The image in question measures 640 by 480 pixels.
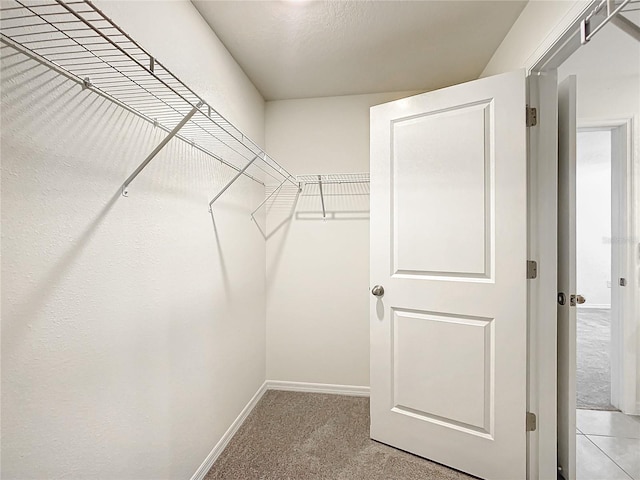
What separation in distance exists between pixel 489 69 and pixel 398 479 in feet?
8.21

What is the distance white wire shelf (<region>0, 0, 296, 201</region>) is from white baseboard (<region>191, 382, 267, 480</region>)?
1.43 meters

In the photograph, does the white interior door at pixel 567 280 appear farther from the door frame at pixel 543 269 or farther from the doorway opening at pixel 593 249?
the doorway opening at pixel 593 249

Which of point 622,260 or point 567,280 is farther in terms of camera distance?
point 622,260

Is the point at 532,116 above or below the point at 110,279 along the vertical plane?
above

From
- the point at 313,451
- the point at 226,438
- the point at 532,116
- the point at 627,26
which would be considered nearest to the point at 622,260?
the point at 532,116

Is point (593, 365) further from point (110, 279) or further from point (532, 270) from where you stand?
point (110, 279)

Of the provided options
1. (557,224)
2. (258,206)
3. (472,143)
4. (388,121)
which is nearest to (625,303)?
(557,224)

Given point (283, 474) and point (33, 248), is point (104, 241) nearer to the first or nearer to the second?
point (33, 248)

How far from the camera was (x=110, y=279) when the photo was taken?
1081 millimetres

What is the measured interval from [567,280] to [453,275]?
51 cm

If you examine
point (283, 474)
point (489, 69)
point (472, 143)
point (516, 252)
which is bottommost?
point (283, 474)

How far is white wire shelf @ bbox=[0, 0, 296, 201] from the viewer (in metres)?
0.75

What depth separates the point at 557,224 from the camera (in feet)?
5.30

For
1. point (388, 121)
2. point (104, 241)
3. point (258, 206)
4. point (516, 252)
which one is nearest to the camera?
point (104, 241)
